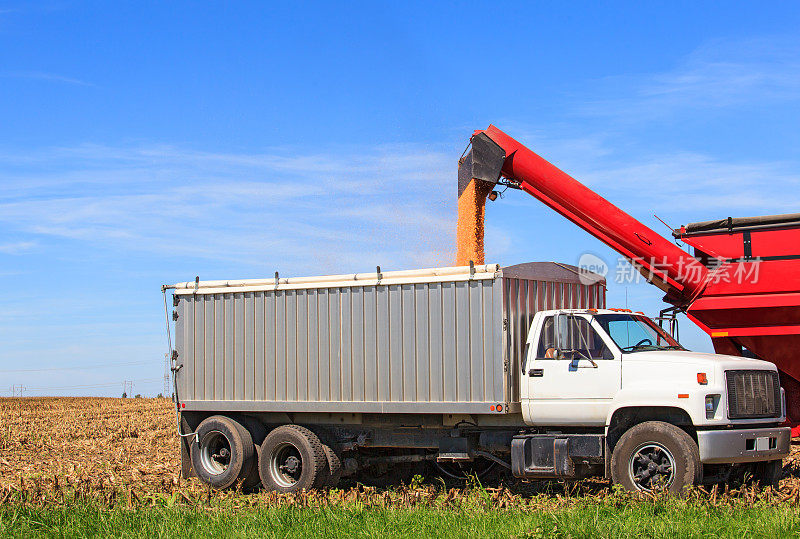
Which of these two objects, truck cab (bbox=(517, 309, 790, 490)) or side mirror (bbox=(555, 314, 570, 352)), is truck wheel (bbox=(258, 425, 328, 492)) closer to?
truck cab (bbox=(517, 309, 790, 490))

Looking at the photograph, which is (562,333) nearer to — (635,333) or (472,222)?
(635,333)

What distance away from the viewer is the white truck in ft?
36.9

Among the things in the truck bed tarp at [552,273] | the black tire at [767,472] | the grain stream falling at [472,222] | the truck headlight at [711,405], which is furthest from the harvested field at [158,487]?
the grain stream falling at [472,222]

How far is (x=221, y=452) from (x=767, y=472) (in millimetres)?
8131

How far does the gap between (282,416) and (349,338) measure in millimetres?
1887

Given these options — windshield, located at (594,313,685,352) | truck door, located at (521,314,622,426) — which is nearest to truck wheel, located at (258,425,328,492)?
truck door, located at (521,314,622,426)

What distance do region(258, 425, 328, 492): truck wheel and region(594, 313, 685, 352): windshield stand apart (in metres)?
4.65

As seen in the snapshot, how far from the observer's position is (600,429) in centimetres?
1201

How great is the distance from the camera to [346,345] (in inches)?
537

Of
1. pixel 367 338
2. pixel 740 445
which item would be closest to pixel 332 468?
pixel 367 338

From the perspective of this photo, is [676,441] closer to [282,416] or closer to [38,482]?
[282,416]

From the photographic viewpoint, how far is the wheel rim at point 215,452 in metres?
14.6

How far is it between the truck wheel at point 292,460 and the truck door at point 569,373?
3341 mm

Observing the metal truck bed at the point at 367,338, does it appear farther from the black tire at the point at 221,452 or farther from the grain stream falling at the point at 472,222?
the grain stream falling at the point at 472,222
